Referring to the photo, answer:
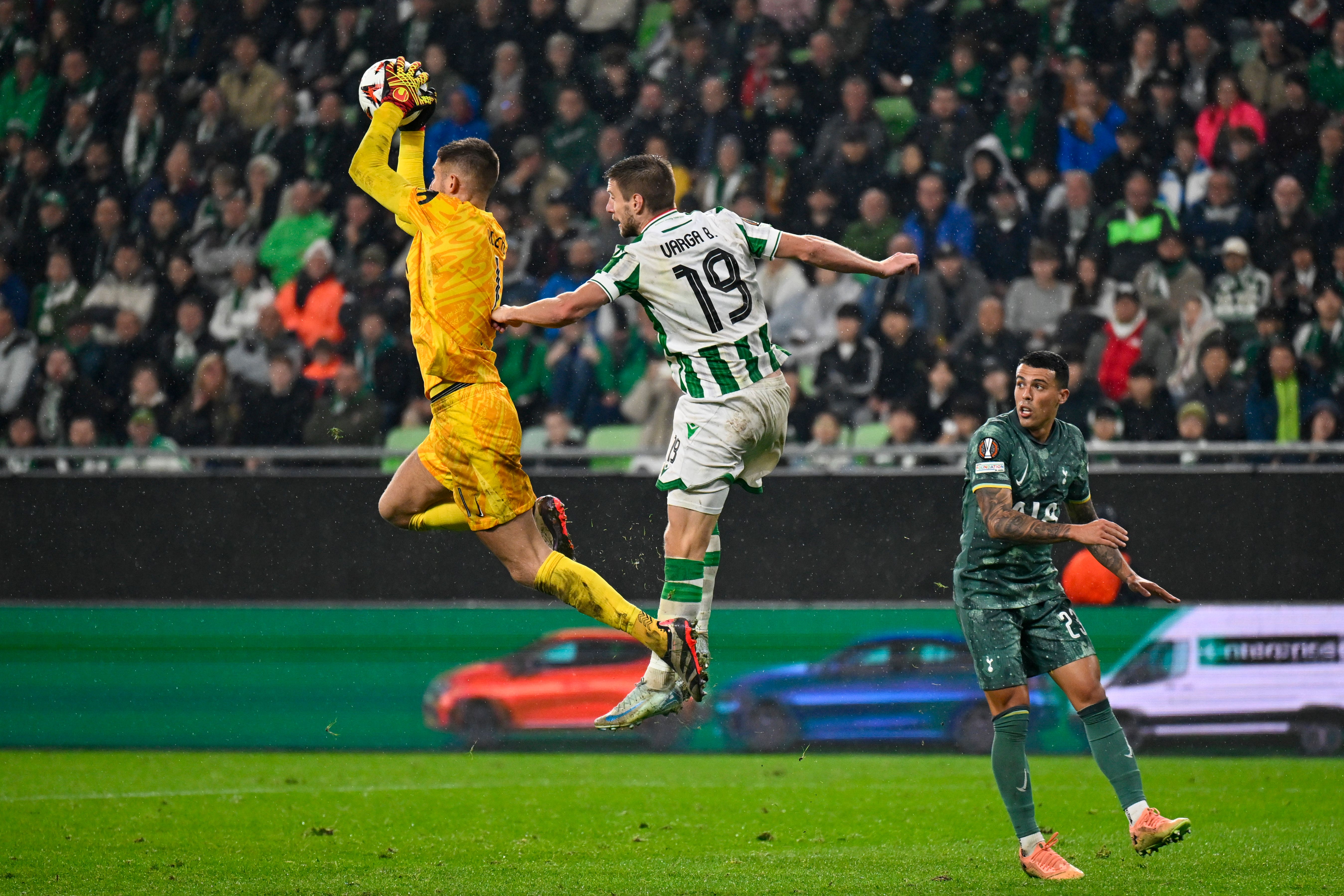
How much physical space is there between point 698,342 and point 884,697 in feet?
18.5

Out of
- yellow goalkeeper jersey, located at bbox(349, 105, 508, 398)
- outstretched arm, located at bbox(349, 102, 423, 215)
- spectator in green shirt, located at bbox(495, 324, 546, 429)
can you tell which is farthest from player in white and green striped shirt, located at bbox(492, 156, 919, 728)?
spectator in green shirt, located at bbox(495, 324, 546, 429)

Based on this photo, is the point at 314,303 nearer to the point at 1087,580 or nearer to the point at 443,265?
the point at 1087,580

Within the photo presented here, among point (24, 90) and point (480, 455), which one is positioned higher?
point (24, 90)

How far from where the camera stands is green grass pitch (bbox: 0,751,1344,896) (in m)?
7.04

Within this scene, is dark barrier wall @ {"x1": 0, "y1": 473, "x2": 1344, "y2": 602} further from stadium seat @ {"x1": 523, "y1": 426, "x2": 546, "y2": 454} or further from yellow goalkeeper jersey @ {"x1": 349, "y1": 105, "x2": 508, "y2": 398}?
yellow goalkeeper jersey @ {"x1": 349, "y1": 105, "x2": 508, "y2": 398}

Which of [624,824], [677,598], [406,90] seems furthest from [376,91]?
[624,824]

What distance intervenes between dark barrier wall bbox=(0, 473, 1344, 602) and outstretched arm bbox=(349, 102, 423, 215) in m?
4.93

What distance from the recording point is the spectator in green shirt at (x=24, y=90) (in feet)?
49.7

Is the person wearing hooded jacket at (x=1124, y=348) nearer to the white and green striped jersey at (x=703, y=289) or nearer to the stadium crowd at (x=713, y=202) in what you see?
the stadium crowd at (x=713, y=202)

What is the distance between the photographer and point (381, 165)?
6426 millimetres

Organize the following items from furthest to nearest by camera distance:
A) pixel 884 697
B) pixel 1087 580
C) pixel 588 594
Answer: pixel 884 697 → pixel 1087 580 → pixel 588 594

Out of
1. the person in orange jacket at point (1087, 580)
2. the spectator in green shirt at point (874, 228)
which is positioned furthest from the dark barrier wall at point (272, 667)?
the spectator in green shirt at point (874, 228)

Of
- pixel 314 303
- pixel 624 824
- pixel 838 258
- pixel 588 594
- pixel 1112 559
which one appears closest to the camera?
pixel 838 258

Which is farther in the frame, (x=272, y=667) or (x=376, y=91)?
(x=272, y=667)
